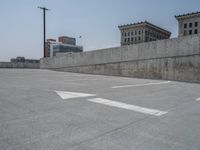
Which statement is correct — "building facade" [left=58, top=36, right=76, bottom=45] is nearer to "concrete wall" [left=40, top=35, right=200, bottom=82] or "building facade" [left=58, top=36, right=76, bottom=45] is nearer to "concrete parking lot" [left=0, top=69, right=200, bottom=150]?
"concrete wall" [left=40, top=35, right=200, bottom=82]

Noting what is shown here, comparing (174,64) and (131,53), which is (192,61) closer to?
(174,64)

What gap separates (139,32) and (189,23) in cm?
2362

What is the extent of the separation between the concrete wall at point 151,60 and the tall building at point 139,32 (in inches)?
2896

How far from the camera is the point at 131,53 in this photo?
16.6 metres

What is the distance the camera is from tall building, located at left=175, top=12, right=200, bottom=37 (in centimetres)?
7156

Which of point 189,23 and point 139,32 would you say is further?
point 139,32

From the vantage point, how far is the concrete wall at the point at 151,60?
43.0 ft

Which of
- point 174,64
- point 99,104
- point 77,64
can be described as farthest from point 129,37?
point 99,104

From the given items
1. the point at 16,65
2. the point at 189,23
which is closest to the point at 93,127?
the point at 16,65

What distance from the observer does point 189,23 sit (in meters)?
→ 73.4

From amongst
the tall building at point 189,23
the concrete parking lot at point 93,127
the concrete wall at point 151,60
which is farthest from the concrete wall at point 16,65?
the tall building at point 189,23

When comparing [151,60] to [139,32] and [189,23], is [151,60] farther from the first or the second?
[139,32]

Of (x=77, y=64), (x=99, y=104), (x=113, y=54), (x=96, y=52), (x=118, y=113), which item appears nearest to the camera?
(x=118, y=113)

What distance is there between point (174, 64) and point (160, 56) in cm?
133
